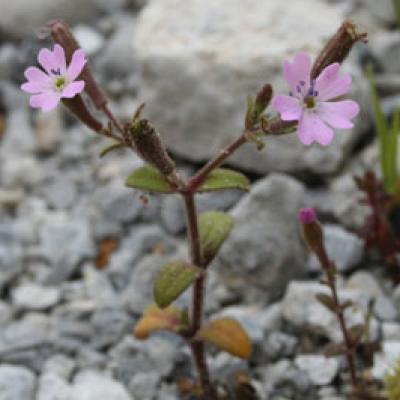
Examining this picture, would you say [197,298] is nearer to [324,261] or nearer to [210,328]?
[210,328]

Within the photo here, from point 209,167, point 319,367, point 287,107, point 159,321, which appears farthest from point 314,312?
point 287,107

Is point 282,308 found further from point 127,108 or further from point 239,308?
point 127,108

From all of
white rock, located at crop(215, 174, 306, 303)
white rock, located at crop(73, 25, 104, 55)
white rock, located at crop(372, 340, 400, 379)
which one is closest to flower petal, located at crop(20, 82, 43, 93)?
white rock, located at crop(215, 174, 306, 303)

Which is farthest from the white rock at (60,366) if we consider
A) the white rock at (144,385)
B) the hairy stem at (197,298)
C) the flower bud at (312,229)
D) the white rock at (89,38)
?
the white rock at (89,38)

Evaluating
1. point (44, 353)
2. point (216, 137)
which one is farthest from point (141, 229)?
point (44, 353)

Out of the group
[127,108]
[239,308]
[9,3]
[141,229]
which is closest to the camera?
[239,308]

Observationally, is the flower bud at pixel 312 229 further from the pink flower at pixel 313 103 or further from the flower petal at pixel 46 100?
the flower petal at pixel 46 100
